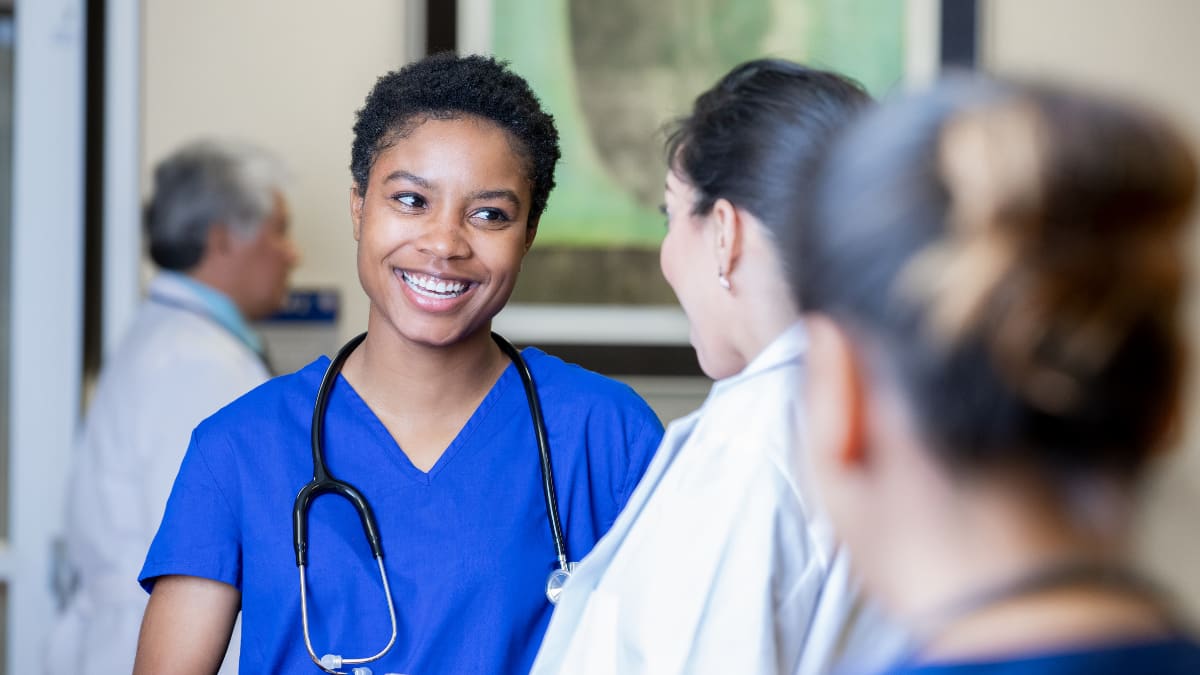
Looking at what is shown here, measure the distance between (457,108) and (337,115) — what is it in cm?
136

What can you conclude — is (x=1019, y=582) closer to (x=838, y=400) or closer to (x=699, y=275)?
(x=838, y=400)

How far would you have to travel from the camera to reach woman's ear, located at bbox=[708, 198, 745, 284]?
104cm

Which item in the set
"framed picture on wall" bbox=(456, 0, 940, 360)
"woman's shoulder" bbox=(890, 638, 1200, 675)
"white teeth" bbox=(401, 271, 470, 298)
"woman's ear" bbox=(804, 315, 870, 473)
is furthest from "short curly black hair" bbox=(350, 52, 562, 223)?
"framed picture on wall" bbox=(456, 0, 940, 360)

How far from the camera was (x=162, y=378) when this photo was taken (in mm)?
2088

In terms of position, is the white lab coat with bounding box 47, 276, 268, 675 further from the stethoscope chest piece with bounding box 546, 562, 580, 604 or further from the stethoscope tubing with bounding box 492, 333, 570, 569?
the stethoscope chest piece with bounding box 546, 562, 580, 604

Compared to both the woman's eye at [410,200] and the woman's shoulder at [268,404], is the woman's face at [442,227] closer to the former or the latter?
the woman's eye at [410,200]

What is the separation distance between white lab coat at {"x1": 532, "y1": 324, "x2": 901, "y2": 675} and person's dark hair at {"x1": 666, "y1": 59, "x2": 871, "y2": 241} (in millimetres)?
121

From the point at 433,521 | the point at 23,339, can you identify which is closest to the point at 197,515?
the point at 433,521

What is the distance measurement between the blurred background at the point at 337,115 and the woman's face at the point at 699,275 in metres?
1.33

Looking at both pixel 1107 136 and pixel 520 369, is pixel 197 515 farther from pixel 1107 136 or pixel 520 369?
pixel 1107 136

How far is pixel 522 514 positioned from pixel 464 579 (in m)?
0.09

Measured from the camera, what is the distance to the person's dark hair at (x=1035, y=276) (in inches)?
18.3

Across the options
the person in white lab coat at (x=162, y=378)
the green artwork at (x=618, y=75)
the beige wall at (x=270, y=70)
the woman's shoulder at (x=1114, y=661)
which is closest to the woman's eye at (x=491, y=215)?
the woman's shoulder at (x=1114, y=661)

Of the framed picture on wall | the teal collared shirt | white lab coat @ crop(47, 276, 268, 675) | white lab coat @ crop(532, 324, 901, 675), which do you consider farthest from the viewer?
the framed picture on wall
